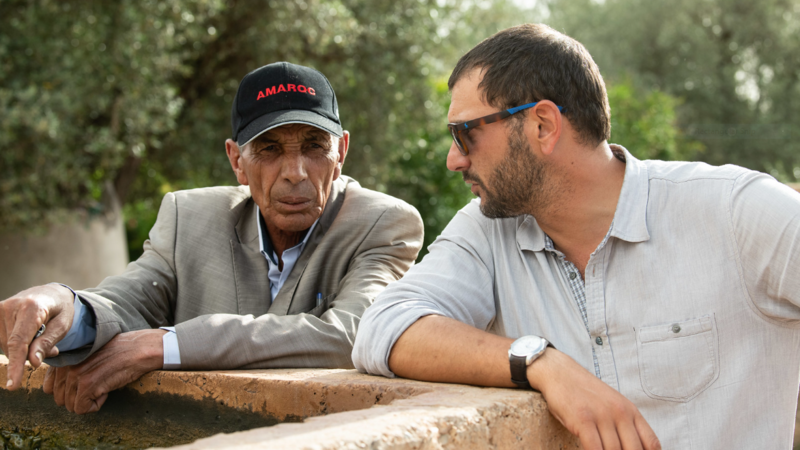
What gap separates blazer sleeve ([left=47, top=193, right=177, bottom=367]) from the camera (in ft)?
7.38

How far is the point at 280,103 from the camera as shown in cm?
280

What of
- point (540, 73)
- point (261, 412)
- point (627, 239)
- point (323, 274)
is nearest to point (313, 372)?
point (261, 412)

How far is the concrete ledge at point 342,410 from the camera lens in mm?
1303

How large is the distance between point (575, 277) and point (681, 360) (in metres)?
0.37

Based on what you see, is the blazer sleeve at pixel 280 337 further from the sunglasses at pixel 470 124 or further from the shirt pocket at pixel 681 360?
the shirt pocket at pixel 681 360

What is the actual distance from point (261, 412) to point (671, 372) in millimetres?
1107

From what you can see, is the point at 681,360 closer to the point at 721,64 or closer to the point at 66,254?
the point at 66,254

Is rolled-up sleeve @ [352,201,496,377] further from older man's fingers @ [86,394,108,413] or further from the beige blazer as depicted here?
older man's fingers @ [86,394,108,413]

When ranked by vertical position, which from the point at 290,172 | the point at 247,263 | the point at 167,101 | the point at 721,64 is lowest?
the point at 247,263

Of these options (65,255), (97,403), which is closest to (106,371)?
(97,403)

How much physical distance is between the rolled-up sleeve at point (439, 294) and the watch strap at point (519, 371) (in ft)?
1.06

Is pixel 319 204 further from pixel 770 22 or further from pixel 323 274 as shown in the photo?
pixel 770 22

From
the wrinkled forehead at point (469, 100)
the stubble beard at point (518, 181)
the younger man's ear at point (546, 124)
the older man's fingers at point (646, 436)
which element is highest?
the wrinkled forehead at point (469, 100)

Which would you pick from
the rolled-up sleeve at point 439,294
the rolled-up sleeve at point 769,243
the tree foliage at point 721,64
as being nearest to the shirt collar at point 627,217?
the rolled-up sleeve at point 439,294
